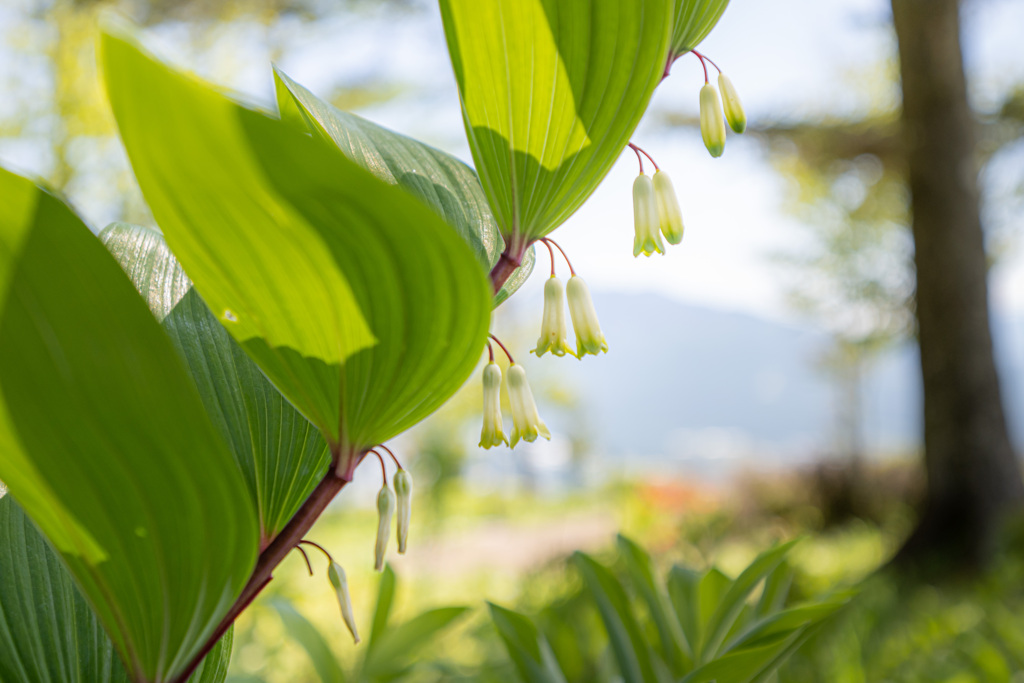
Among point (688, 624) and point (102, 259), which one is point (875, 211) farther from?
point (102, 259)

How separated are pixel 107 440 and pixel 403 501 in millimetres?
140

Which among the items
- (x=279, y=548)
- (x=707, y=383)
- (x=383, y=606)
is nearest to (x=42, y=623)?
(x=279, y=548)

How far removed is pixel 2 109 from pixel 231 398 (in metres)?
5.41

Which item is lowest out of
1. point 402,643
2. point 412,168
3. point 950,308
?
point 402,643

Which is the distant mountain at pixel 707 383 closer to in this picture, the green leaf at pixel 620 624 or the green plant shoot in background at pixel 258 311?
the green leaf at pixel 620 624

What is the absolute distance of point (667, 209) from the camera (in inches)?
14.5

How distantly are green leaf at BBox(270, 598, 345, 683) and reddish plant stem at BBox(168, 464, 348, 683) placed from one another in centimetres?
34

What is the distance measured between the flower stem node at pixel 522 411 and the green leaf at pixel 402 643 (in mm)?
309

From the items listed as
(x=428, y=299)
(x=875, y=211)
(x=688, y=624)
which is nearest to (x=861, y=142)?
(x=875, y=211)

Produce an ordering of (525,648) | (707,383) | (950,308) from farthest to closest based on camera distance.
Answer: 1. (707,383)
2. (950,308)
3. (525,648)

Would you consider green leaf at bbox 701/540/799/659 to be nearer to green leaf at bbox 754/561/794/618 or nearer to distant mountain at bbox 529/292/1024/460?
green leaf at bbox 754/561/794/618

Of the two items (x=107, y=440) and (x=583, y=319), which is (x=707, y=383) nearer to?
(x=583, y=319)

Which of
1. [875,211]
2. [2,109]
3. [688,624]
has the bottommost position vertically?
[688,624]

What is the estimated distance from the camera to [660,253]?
1.20ft
